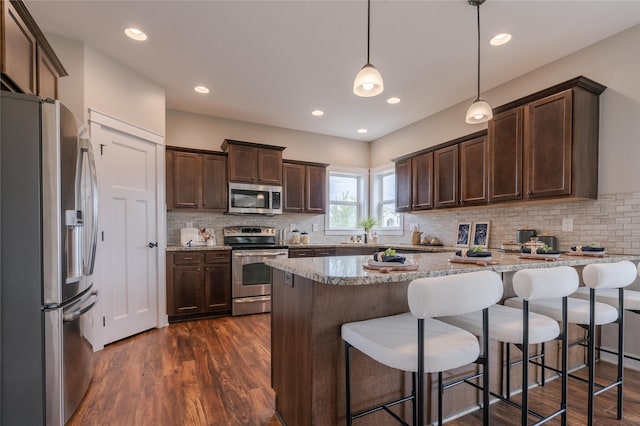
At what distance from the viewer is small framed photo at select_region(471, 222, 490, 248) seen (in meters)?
3.94

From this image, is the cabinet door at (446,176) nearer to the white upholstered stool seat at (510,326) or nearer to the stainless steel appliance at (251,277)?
the stainless steel appliance at (251,277)

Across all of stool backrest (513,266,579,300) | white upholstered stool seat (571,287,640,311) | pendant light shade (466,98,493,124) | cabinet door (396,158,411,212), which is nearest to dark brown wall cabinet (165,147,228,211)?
cabinet door (396,158,411,212)

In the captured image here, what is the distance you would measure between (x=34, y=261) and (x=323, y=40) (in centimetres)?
269

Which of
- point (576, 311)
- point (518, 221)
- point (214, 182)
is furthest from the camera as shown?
point (214, 182)

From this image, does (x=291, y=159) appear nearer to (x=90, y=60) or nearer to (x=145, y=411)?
(x=90, y=60)

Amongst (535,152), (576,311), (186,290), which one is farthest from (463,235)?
(186,290)

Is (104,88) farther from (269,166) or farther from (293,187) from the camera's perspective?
(293,187)

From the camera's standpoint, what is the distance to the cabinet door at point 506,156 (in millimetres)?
Result: 3168

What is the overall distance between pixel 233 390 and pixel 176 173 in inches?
118

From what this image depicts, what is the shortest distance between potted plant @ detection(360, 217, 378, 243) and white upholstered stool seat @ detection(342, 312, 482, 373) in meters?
4.20

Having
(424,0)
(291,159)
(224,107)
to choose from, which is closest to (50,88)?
(224,107)

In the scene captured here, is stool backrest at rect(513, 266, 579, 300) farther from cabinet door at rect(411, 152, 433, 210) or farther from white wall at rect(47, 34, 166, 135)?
white wall at rect(47, 34, 166, 135)

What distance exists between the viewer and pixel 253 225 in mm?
4988

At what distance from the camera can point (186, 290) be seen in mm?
3873
